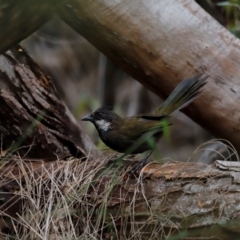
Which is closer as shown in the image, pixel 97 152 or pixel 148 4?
pixel 148 4

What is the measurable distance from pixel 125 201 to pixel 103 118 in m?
0.94

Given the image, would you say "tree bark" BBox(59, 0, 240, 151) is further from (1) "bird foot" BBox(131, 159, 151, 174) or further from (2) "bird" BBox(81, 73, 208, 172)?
(1) "bird foot" BBox(131, 159, 151, 174)

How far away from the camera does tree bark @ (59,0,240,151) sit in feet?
10.8

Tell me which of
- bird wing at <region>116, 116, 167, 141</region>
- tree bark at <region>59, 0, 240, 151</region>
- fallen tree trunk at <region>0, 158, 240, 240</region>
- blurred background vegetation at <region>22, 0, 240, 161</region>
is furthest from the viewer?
blurred background vegetation at <region>22, 0, 240, 161</region>

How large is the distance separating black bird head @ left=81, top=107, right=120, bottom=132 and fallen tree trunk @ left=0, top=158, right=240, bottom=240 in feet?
1.62

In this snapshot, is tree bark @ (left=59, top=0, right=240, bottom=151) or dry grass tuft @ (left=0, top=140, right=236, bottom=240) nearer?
dry grass tuft @ (left=0, top=140, right=236, bottom=240)

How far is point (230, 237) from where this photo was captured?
2.85m

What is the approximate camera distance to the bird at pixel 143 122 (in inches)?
134

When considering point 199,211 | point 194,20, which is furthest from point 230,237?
point 194,20

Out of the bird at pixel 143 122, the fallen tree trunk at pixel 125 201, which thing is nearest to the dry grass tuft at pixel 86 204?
the fallen tree trunk at pixel 125 201

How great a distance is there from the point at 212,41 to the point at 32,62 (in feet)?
3.42

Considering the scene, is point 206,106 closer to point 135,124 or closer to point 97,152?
point 135,124

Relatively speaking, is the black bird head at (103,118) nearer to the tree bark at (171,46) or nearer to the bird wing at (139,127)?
the bird wing at (139,127)

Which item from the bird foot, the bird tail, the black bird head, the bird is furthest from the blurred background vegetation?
the bird foot
